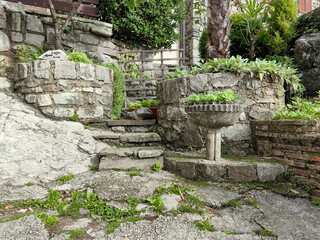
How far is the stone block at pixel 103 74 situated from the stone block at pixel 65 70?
42 cm

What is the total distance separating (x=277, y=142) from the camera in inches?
106

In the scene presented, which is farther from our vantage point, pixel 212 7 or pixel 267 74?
pixel 212 7

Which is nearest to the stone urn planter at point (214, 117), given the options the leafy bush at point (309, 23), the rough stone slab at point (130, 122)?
the rough stone slab at point (130, 122)

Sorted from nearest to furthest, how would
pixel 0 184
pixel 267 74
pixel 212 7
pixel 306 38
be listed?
pixel 0 184 → pixel 267 74 → pixel 212 7 → pixel 306 38

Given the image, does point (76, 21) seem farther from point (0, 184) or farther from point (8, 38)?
point (0, 184)

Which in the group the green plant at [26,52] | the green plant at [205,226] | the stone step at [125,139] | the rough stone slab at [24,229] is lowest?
the green plant at [205,226]

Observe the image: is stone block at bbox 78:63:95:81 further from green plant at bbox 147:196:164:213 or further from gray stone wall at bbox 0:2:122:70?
green plant at bbox 147:196:164:213

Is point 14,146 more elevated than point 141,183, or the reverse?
point 14,146

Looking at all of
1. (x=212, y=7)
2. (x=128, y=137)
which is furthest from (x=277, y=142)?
(x=212, y=7)

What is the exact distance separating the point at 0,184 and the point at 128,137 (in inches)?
66.9

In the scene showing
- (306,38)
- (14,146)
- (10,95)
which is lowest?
(14,146)

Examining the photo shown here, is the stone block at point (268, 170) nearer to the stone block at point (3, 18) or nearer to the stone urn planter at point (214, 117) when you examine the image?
the stone urn planter at point (214, 117)

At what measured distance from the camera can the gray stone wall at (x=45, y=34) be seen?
4570 mm

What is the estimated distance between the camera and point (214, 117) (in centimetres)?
246
